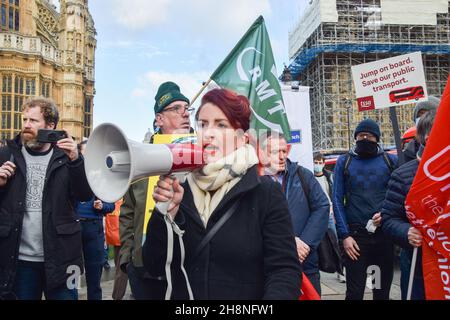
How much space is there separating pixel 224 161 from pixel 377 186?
234 centimetres

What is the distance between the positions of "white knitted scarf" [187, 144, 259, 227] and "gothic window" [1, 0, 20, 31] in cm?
3579

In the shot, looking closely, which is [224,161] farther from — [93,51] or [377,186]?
[93,51]

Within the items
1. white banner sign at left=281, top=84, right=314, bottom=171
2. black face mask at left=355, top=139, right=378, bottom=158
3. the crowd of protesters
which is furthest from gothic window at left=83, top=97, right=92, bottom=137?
black face mask at left=355, top=139, right=378, bottom=158

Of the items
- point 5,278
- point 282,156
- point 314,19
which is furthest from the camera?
point 314,19

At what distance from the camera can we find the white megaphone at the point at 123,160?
4.47ft

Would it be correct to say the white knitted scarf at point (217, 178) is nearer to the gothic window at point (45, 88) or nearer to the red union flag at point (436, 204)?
the red union flag at point (436, 204)

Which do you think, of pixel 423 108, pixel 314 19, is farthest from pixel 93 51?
pixel 423 108

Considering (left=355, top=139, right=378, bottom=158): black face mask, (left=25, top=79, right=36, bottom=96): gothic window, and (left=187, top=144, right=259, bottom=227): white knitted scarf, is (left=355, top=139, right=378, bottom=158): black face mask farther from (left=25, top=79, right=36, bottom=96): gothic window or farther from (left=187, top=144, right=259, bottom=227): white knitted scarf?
(left=25, top=79, right=36, bottom=96): gothic window

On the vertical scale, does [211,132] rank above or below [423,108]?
below

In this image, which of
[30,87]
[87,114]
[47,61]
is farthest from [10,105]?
[87,114]

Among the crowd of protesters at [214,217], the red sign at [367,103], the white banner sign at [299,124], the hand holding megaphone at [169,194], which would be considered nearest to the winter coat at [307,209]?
the crowd of protesters at [214,217]

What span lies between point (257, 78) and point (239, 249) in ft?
6.94

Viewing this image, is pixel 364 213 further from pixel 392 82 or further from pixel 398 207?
pixel 392 82
